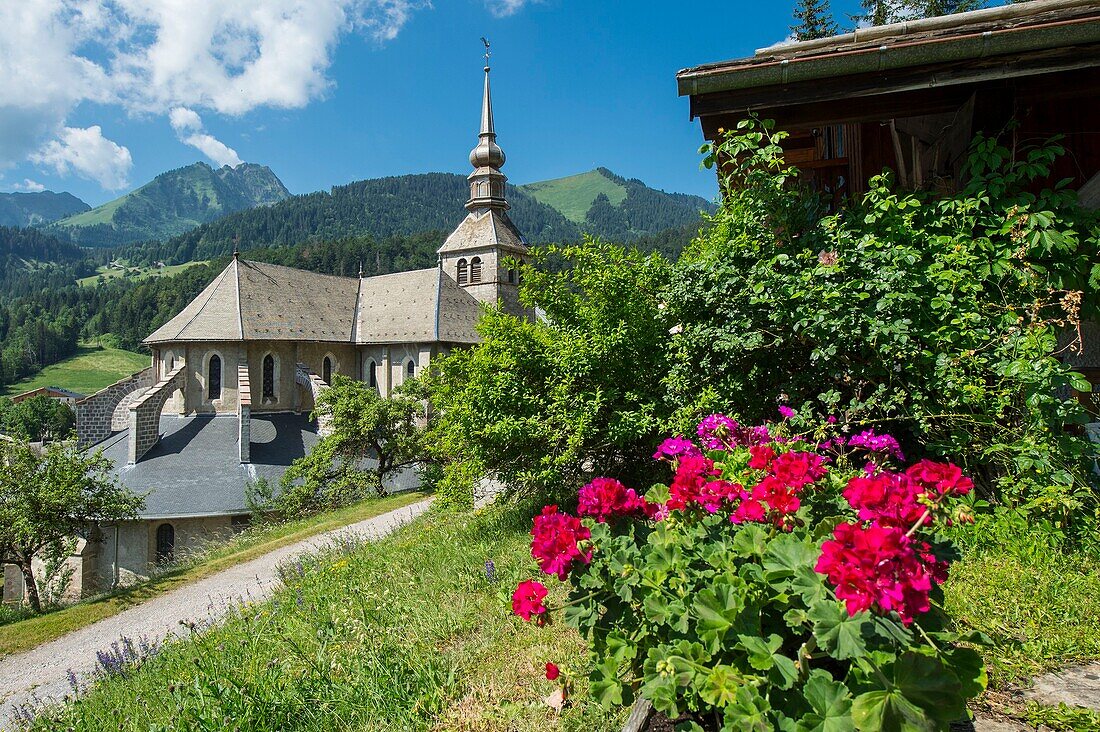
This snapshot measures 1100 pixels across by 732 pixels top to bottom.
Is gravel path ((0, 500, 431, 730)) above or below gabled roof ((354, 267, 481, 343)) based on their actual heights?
below

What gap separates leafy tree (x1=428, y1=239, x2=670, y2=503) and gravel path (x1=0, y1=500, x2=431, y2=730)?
3.74 meters

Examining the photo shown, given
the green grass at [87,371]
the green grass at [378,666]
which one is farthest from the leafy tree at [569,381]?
the green grass at [87,371]

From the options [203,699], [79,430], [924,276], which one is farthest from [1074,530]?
[79,430]

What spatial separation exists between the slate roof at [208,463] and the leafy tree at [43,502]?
4.33 m

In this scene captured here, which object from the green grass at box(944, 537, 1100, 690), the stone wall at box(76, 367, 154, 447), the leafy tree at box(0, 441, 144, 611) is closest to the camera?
the green grass at box(944, 537, 1100, 690)

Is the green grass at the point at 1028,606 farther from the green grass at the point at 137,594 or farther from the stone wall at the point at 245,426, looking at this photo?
the stone wall at the point at 245,426

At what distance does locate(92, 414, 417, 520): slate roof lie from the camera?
23391 mm

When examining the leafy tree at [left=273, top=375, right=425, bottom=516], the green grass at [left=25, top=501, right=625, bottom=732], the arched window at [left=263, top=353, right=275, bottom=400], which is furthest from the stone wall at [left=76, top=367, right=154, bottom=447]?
the green grass at [left=25, top=501, right=625, bottom=732]

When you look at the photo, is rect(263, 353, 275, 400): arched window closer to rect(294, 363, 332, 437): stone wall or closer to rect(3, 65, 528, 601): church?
rect(3, 65, 528, 601): church

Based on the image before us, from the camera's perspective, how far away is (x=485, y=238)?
36.6 m

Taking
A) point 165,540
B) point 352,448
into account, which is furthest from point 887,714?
point 165,540

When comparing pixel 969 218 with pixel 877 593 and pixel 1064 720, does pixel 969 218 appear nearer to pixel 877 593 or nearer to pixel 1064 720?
pixel 1064 720

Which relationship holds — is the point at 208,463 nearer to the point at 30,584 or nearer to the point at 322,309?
the point at 30,584

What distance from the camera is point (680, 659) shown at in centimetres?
182
